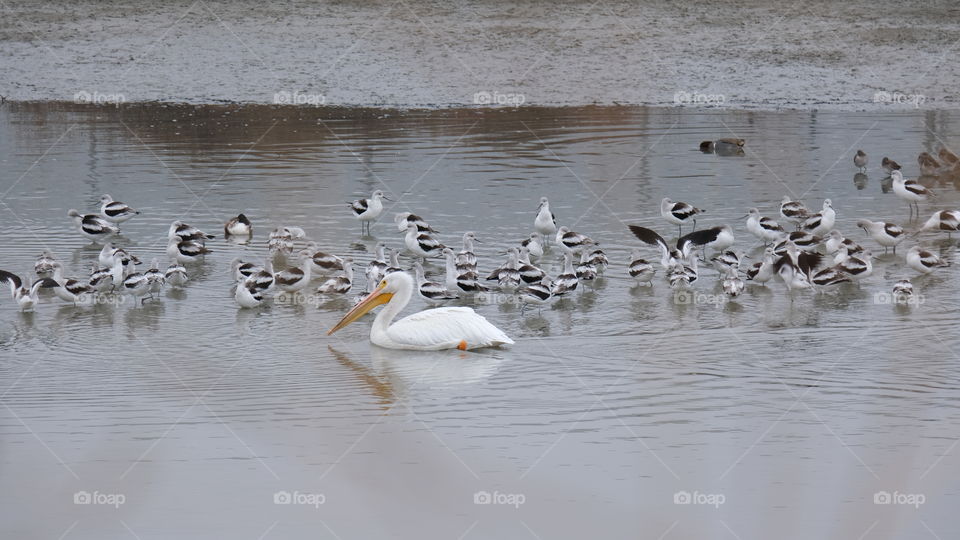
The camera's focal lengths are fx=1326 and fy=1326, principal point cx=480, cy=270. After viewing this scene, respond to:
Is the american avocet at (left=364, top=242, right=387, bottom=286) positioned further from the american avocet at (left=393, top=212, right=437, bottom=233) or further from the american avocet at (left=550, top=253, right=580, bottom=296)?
the american avocet at (left=550, top=253, right=580, bottom=296)

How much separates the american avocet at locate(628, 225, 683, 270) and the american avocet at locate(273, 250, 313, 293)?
376 centimetres


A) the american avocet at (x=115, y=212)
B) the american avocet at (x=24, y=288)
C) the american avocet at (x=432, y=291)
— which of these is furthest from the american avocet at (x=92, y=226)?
the american avocet at (x=432, y=291)

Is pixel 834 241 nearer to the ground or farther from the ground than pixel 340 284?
farther from the ground

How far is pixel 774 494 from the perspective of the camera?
8.35 m

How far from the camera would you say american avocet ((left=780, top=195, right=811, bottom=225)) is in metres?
16.3

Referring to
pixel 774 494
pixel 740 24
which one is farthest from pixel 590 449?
pixel 740 24

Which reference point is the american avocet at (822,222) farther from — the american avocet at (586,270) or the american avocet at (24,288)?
the american avocet at (24,288)

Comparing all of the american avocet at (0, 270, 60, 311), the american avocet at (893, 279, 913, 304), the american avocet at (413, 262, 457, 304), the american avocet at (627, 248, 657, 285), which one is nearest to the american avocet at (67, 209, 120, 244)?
the american avocet at (0, 270, 60, 311)

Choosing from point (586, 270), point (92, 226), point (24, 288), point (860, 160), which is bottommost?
point (24, 288)

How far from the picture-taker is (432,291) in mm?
13406

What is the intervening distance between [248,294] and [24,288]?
6.95ft

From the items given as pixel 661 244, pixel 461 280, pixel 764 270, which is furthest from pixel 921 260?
pixel 461 280

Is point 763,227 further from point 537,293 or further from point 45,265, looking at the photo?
point 45,265

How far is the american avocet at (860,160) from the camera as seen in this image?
64.7ft
